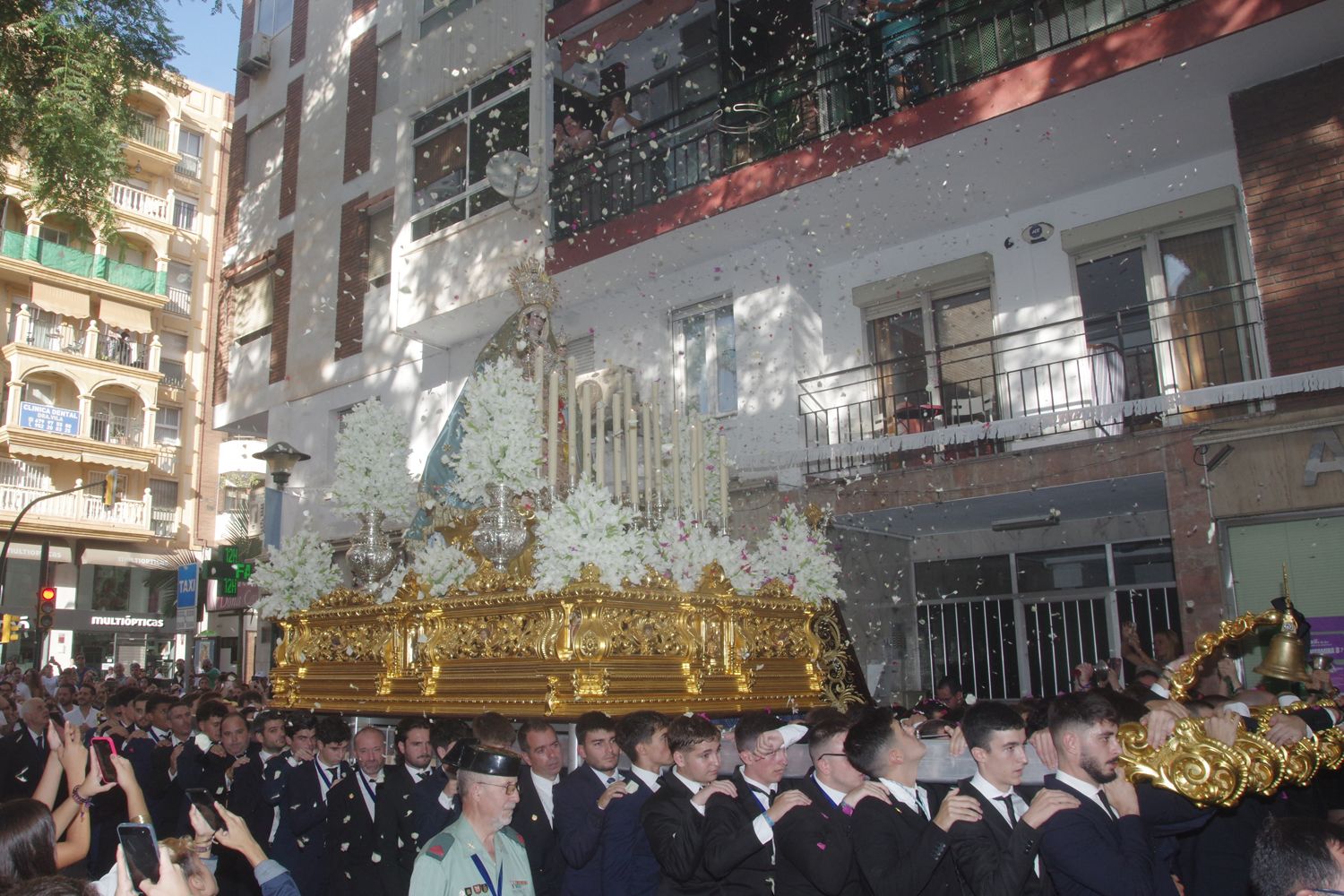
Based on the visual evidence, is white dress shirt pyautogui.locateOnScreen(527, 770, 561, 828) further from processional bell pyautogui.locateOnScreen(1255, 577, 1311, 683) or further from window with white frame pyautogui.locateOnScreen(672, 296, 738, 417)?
window with white frame pyautogui.locateOnScreen(672, 296, 738, 417)

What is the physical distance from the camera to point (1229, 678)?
6711 mm

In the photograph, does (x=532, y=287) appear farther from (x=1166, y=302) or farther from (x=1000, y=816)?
(x=1166, y=302)

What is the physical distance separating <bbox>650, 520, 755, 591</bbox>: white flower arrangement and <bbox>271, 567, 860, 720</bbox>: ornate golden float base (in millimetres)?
117

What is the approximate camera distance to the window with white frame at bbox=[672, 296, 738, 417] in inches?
546

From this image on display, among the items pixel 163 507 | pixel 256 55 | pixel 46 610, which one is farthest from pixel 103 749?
pixel 163 507

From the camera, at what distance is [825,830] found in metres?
3.98

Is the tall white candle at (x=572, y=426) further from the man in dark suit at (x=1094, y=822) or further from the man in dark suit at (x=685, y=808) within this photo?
the man in dark suit at (x=1094, y=822)

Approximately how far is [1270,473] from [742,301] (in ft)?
20.5

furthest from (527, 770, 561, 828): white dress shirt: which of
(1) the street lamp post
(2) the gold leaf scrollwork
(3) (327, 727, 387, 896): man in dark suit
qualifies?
(1) the street lamp post

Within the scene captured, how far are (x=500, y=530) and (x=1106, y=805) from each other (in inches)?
161

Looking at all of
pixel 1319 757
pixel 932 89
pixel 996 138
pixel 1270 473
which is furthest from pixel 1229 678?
pixel 932 89

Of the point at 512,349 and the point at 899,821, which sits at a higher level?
the point at 512,349

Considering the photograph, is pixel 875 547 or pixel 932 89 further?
pixel 875 547

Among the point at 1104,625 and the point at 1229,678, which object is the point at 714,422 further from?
the point at 1104,625
